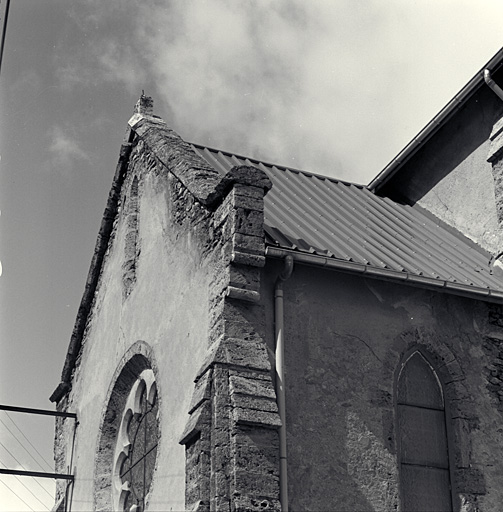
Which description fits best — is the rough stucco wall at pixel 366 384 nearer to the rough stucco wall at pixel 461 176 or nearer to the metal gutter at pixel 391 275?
the metal gutter at pixel 391 275

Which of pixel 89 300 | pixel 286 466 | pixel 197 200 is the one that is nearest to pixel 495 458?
pixel 286 466

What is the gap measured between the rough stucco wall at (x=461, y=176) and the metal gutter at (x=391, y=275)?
6.14 feet

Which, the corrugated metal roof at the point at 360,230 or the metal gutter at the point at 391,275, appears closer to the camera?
the metal gutter at the point at 391,275

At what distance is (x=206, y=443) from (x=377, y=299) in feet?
9.59

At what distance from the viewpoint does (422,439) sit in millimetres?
11172

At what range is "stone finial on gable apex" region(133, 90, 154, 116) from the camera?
14930 millimetres

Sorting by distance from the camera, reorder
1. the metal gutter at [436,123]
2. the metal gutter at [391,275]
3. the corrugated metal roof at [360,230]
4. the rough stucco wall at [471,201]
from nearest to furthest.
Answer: the metal gutter at [391,275] < the corrugated metal roof at [360,230] < the metal gutter at [436,123] < the rough stucco wall at [471,201]

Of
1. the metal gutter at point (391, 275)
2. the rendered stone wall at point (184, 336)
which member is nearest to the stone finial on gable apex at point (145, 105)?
the rendered stone wall at point (184, 336)

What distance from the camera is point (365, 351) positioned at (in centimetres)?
1115

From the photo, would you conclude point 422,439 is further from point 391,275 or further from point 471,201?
point 471,201

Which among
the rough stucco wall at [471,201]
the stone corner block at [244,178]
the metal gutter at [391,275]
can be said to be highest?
the rough stucco wall at [471,201]

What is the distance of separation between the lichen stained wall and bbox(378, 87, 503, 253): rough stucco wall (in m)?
4.19

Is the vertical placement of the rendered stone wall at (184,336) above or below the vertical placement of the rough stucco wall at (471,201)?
below

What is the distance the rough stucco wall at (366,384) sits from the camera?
33.8 feet
